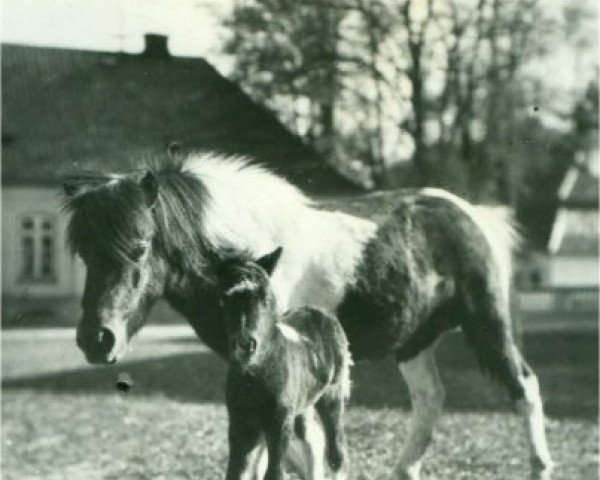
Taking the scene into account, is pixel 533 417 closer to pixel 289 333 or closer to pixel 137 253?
pixel 289 333

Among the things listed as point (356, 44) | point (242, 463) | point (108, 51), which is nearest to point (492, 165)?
point (356, 44)

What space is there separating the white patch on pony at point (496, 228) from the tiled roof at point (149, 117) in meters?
0.38

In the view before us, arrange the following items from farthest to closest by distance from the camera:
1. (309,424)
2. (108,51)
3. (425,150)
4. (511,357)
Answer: (425,150)
(108,51)
(511,357)
(309,424)

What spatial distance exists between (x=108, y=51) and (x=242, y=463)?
4.75ft

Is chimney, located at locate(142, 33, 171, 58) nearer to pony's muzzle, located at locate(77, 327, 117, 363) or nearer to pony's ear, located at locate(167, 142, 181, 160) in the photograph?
pony's ear, located at locate(167, 142, 181, 160)

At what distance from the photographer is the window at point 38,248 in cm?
287

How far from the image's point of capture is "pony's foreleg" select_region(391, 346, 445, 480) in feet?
8.17

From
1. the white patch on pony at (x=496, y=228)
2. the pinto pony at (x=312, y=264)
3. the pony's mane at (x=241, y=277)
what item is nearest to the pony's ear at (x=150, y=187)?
the pinto pony at (x=312, y=264)

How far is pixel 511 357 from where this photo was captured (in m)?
2.47

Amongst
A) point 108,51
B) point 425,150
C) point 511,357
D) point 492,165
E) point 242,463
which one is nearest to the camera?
point 242,463

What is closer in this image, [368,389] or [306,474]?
[306,474]

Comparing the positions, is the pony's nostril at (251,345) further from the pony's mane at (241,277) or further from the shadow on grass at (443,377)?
the shadow on grass at (443,377)

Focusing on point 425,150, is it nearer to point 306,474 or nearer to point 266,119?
point 266,119

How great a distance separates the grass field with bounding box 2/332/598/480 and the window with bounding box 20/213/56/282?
0.90 ft
